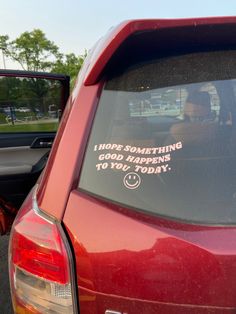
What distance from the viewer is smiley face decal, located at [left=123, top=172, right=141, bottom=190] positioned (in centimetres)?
117

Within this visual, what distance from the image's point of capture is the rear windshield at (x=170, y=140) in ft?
3.78

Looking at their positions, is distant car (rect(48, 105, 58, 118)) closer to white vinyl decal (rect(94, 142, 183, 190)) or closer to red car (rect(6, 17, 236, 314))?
red car (rect(6, 17, 236, 314))

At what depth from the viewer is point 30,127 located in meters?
4.05

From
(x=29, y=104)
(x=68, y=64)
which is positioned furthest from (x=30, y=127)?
(x=68, y=64)

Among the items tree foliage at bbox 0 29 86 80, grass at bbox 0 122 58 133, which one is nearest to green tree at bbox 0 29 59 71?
tree foliage at bbox 0 29 86 80

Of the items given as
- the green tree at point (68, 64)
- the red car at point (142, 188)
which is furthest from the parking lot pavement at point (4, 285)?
the green tree at point (68, 64)

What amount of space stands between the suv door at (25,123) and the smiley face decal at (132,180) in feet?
8.33

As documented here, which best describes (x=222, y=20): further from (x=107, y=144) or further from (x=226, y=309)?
(x=226, y=309)

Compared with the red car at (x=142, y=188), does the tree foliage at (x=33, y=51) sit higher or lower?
higher

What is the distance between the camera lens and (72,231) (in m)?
1.14

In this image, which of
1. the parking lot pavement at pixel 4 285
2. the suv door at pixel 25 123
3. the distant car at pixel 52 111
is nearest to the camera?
the parking lot pavement at pixel 4 285

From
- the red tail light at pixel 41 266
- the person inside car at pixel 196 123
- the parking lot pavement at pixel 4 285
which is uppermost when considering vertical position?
the person inside car at pixel 196 123

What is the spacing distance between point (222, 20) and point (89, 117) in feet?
1.75

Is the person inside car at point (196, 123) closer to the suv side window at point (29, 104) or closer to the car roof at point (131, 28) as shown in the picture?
the car roof at point (131, 28)
